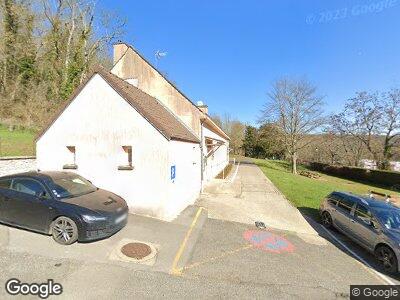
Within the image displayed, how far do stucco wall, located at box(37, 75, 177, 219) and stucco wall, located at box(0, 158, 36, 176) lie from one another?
13.3ft

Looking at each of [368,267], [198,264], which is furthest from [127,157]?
[368,267]

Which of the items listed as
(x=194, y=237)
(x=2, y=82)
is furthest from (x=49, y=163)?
(x=2, y=82)

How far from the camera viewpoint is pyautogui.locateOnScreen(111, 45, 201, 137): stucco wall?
1287 centimetres

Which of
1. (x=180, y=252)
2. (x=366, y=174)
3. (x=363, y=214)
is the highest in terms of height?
(x=363, y=214)

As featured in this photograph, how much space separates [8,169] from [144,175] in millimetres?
8453

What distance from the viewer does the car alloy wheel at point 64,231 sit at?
6059 millimetres

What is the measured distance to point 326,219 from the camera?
10852 millimetres

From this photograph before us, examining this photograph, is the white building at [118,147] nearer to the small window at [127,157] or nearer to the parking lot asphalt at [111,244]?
the small window at [127,157]

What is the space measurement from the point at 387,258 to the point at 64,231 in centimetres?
850

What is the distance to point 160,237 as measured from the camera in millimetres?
7246

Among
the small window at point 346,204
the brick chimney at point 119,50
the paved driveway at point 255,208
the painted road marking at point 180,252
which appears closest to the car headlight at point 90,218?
the painted road marking at point 180,252

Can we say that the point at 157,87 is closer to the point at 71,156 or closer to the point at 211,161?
the point at 71,156

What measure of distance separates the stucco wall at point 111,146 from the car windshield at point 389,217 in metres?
6.60

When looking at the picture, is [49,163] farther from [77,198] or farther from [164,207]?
[164,207]
